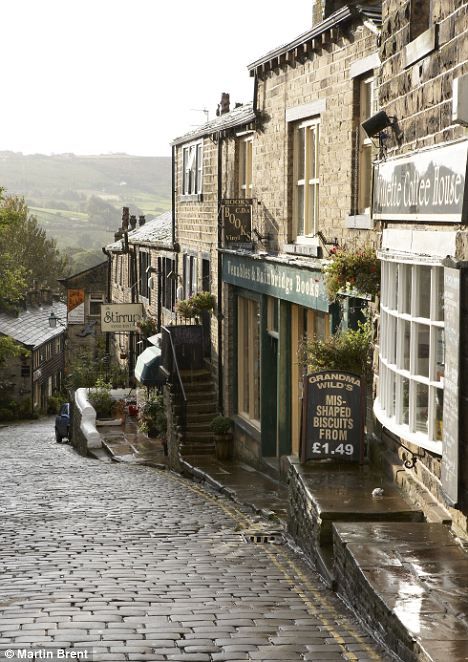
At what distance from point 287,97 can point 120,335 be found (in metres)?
28.5

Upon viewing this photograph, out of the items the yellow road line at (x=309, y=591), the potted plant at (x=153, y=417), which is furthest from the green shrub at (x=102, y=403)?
the yellow road line at (x=309, y=591)

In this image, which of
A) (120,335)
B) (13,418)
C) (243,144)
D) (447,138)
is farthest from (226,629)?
(13,418)

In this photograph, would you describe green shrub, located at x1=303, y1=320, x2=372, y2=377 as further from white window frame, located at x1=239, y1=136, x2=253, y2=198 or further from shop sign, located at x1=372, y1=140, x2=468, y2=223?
white window frame, located at x1=239, y1=136, x2=253, y2=198

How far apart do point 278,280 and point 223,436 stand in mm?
5080

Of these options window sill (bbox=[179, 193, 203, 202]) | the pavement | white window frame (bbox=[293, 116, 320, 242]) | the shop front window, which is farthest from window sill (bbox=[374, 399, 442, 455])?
window sill (bbox=[179, 193, 203, 202])

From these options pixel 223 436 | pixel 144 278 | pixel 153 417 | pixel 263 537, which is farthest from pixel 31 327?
pixel 263 537

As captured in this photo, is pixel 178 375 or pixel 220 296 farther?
pixel 178 375

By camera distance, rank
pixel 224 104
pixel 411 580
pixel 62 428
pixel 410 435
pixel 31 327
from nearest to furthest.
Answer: pixel 411 580 → pixel 410 435 → pixel 224 104 → pixel 62 428 → pixel 31 327

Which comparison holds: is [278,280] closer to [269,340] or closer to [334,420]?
[269,340]

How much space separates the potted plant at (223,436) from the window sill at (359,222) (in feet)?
27.7

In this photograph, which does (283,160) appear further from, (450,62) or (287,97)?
(450,62)

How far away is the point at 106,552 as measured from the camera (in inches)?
429

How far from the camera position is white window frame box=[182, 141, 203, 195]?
25.3 m

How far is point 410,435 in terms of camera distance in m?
9.27
